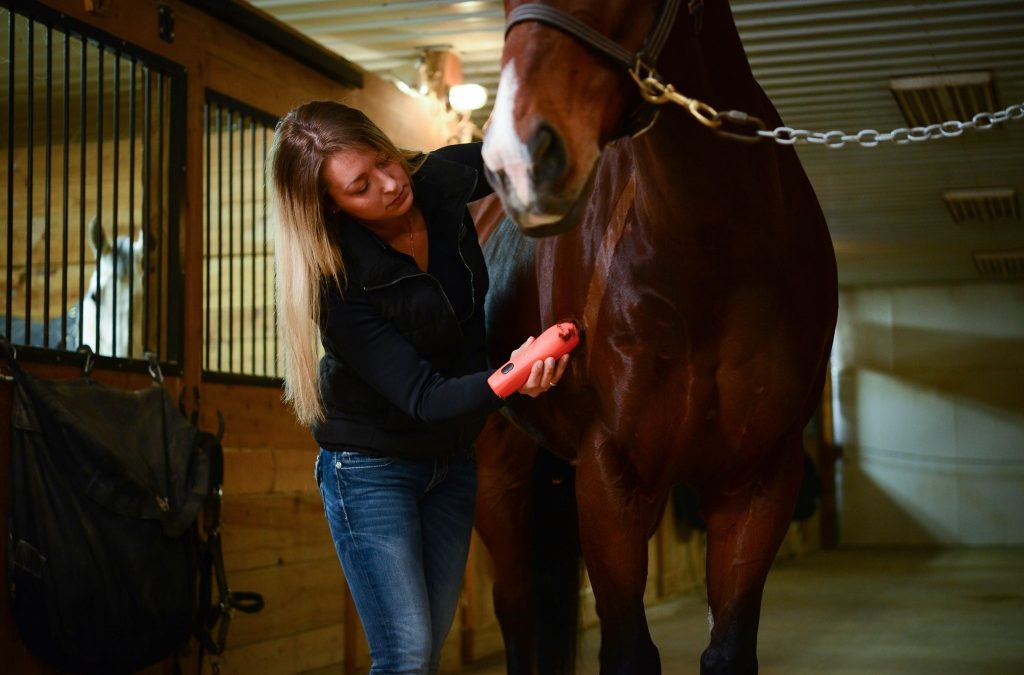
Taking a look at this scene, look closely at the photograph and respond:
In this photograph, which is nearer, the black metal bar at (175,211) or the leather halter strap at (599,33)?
the leather halter strap at (599,33)

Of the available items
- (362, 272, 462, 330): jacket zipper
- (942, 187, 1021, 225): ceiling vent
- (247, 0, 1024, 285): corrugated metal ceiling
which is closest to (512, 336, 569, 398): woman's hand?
(362, 272, 462, 330): jacket zipper

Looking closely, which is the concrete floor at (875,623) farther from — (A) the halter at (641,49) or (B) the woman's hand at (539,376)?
(A) the halter at (641,49)

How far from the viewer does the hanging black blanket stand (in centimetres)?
272

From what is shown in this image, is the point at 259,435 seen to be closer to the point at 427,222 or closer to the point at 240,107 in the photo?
the point at 240,107

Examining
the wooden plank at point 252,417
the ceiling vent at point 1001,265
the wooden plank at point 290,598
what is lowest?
the wooden plank at point 290,598

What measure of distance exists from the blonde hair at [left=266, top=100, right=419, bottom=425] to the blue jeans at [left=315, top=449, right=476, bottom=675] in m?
0.13

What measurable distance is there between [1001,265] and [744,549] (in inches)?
387

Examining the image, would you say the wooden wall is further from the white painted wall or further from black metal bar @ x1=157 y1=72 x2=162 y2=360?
the white painted wall

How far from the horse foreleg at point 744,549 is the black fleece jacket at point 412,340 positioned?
47 centimetres

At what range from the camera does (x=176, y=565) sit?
10.0 ft

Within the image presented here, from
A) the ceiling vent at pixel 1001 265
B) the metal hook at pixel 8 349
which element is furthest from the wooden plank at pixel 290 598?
the ceiling vent at pixel 1001 265

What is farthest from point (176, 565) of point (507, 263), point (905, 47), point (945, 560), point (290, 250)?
point (945, 560)

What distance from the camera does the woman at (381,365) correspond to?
1793 mm

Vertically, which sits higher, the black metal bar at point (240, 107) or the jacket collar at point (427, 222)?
the black metal bar at point (240, 107)
